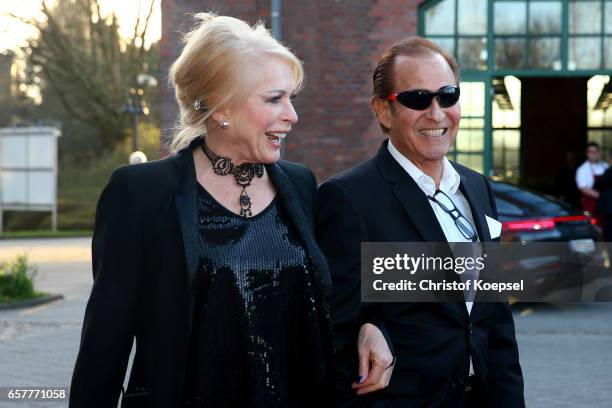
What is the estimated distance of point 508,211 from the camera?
43.3 ft

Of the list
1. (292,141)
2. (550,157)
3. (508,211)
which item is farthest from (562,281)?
(550,157)

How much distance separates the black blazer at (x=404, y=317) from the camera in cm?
330

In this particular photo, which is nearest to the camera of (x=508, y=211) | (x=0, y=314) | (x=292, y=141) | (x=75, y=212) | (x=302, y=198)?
(x=302, y=198)

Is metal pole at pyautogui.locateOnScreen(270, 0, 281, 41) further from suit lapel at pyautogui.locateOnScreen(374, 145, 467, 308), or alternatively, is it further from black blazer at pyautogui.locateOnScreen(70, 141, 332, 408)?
black blazer at pyautogui.locateOnScreen(70, 141, 332, 408)

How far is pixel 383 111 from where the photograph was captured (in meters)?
3.64

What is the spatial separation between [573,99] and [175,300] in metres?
32.7

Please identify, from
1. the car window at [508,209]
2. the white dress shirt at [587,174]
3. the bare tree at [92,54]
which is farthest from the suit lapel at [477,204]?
the bare tree at [92,54]

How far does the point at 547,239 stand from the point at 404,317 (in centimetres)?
1005

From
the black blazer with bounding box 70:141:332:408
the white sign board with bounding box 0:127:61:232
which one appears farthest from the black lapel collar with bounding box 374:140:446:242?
the white sign board with bounding box 0:127:61:232

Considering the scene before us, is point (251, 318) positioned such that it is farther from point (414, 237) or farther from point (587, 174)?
point (587, 174)

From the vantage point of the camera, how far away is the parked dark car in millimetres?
13023

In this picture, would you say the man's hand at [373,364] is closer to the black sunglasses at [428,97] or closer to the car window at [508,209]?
the black sunglasses at [428,97]

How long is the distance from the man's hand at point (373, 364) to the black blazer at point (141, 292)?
0.24 metres

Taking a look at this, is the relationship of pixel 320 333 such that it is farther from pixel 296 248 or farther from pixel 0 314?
pixel 0 314
